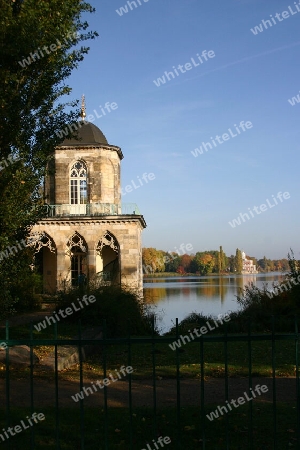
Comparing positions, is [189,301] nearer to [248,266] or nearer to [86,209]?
[86,209]

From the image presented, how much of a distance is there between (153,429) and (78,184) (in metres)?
25.6

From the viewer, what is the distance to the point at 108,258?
31.8 meters

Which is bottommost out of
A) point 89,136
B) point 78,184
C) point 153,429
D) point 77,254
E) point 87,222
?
point 153,429

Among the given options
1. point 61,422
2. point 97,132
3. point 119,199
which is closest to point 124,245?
point 119,199

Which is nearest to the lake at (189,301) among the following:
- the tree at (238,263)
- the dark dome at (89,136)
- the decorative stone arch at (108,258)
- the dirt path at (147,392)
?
the decorative stone arch at (108,258)

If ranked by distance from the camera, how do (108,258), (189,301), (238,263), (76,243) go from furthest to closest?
(238,263) < (189,301) < (108,258) < (76,243)

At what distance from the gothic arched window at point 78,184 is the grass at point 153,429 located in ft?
78.1

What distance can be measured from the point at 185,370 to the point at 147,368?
2.61ft

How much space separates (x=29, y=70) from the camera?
10.9 meters

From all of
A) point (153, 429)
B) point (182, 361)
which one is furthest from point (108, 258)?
point (153, 429)

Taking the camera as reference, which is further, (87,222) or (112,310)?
(87,222)

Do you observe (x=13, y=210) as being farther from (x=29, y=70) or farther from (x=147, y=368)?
(x=147, y=368)

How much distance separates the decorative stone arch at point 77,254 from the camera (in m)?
28.4

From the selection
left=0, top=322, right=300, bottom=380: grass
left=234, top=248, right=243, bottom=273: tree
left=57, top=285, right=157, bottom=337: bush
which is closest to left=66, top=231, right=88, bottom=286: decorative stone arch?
left=57, top=285, right=157, bottom=337: bush
